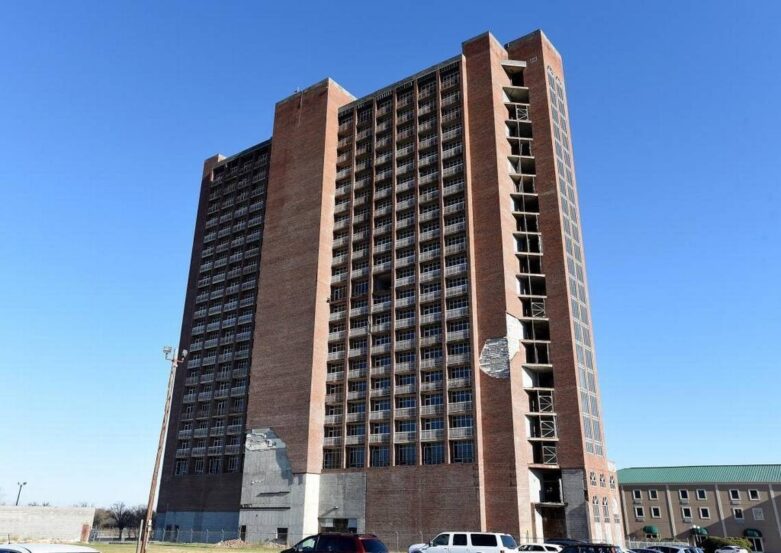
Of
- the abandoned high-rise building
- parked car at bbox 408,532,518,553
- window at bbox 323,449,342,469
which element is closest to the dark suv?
parked car at bbox 408,532,518,553

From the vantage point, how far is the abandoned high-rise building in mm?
61625

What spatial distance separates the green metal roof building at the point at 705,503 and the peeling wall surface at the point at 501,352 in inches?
2314

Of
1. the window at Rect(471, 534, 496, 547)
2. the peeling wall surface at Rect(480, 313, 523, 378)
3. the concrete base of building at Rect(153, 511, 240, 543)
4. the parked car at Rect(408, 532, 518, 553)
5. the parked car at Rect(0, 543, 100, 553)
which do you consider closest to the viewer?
the parked car at Rect(0, 543, 100, 553)

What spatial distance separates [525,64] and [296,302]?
143 ft

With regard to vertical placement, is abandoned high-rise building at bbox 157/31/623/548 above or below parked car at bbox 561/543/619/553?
above

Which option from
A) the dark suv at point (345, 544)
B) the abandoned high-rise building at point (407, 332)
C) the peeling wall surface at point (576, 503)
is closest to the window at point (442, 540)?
the dark suv at point (345, 544)

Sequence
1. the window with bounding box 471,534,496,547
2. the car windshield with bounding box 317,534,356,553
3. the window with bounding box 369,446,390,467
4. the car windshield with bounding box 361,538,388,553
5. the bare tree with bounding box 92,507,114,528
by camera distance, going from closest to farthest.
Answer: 1. the car windshield with bounding box 361,538,388,553
2. the car windshield with bounding box 317,534,356,553
3. the window with bounding box 471,534,496,547
4. the window with bounding box 369,446,390,467
5. the bare tree with bounding box 92,507,114,528

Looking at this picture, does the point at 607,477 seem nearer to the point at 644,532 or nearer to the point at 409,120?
the point at 409,120

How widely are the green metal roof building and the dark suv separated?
91876 millimetres

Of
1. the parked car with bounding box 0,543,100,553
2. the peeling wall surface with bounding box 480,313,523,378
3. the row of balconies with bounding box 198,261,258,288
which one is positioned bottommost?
the parked car with bounding box 0,543,100,553

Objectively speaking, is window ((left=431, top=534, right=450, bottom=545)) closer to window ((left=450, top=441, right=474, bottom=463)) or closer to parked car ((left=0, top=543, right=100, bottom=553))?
window ((left=450, top=441, right=474, bottom=463))

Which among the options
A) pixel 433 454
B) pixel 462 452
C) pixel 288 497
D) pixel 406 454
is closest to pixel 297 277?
pixel 288 497

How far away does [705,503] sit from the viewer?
354 ft

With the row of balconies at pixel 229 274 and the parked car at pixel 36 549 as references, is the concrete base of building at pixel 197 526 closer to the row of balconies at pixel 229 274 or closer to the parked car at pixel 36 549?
the row of balconies at pixel 229 274
